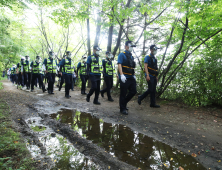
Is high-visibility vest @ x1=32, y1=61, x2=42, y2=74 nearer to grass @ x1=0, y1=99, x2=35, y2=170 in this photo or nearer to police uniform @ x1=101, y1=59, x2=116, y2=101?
police uniform @ x1=101, y1=59, x2=116, y2=101

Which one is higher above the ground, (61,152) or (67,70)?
(67,70)

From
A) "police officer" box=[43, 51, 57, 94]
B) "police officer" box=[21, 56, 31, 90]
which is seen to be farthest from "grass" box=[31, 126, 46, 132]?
"police officer" box=[21, 56, 31, 90]

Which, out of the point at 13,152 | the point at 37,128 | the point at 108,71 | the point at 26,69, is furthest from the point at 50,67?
the point at 13,152

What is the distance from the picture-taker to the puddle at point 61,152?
203cm

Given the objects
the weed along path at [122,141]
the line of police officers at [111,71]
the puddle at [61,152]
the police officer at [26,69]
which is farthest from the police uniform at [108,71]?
the police officer at [26,69]

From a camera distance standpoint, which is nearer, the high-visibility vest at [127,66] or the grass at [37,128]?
the grass at [37,128]

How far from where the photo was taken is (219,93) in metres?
4.92

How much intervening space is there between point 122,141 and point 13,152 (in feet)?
5.96

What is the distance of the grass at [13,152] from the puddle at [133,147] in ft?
3.62

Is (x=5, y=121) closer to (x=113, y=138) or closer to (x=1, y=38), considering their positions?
(x=113, y=138)

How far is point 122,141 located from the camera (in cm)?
283

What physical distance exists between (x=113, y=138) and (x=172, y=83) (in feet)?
14.3

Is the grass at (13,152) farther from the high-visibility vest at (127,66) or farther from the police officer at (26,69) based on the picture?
the police officer at (26,69)

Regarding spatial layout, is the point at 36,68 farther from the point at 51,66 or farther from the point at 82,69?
the point at 82,69
